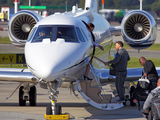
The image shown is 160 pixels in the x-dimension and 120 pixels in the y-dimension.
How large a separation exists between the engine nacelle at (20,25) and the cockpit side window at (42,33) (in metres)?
6.88

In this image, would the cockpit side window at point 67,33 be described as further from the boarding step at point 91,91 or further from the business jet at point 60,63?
the boarding step at point 91,91

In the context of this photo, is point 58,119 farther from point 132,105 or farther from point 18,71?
point 132,105

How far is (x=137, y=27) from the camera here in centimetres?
1688

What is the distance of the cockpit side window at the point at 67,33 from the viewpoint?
902 centimetres

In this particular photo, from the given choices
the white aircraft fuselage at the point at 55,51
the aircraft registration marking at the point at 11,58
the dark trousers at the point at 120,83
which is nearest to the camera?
the white aircraft fuselage at the point at 55,51

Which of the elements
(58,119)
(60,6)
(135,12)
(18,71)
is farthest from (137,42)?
(60,6)

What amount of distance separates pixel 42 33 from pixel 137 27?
342 inches

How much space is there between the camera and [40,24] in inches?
375

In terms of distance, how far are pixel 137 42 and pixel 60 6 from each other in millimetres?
59161

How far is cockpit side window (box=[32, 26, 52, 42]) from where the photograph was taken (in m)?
8.98

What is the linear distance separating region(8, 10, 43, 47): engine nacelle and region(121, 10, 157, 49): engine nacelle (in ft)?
14.1

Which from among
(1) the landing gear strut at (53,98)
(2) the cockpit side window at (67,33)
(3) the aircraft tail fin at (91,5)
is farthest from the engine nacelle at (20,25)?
(1) the landing gear strut at (53,98)

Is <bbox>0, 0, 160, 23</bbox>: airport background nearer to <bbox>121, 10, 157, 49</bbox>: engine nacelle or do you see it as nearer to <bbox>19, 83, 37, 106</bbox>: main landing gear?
<bbox>121, 10, 157, 49</bbox>: engine nacelle

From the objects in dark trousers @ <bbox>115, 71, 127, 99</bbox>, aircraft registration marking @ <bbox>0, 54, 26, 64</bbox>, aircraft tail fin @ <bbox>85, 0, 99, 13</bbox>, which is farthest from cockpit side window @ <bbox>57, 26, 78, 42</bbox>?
aircraft tail fin @ <bbox>85, 0, 99, 13</bbox>
